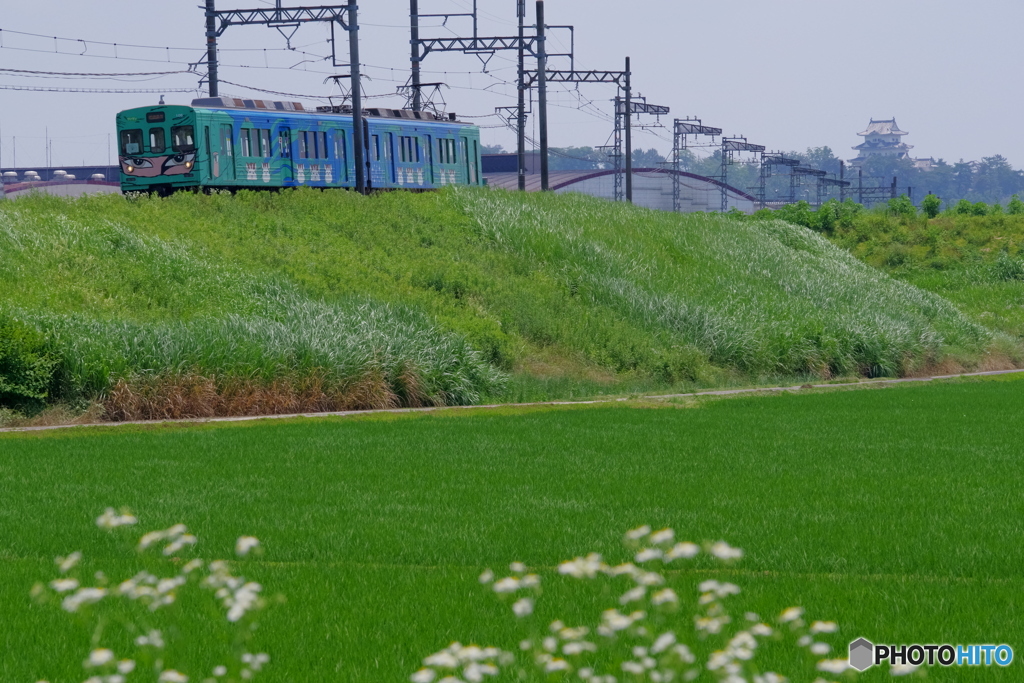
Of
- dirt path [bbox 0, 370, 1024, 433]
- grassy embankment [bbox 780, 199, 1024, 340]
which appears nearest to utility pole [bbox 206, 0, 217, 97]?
dirt path [bbox 0, 370, 1024, 433]

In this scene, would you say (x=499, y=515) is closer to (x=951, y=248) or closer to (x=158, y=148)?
(x=158, y=148)

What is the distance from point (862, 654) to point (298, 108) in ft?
101

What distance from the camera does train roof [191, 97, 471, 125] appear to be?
31047 mm

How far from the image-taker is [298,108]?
1357 inches

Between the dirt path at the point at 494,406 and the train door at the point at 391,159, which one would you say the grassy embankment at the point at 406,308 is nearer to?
the dirt path at the point at 494,406

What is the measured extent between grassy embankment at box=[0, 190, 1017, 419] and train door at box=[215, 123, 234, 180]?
328 centimetres

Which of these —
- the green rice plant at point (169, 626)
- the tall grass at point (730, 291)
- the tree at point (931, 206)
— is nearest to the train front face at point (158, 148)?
the tall grass at point (730, 291)

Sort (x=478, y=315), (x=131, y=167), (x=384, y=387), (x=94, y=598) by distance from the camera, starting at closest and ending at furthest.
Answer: (x=94, y=598)
(x=384, y=387)
(x=478, y=315)
(x=131, y=167)

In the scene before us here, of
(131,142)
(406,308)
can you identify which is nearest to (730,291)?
(406,308)

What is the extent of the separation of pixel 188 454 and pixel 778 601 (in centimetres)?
807

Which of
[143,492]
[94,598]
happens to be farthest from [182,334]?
[94,598]

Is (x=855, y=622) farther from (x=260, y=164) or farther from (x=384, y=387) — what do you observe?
(x=260, y=164)

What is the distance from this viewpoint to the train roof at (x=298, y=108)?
31047mm

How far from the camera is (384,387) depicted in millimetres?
19469
